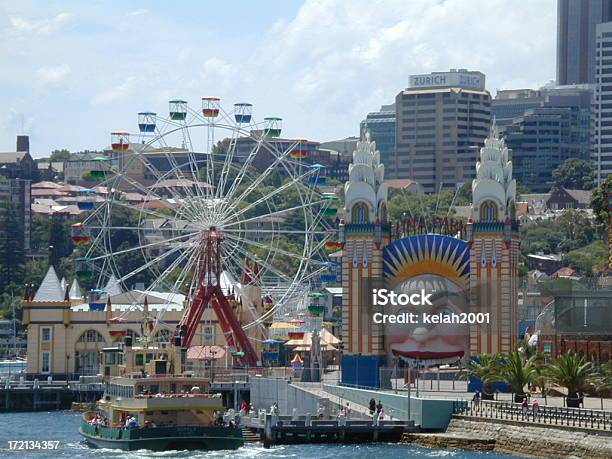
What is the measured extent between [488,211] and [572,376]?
70.1 feet

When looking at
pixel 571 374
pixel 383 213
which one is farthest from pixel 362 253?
pixel 571 374

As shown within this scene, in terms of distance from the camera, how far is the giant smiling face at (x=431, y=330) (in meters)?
119

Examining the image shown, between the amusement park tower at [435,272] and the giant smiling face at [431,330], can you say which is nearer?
the amusement park tower at [435,272]

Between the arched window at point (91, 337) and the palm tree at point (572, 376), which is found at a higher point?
the arched window at point (91, 337)

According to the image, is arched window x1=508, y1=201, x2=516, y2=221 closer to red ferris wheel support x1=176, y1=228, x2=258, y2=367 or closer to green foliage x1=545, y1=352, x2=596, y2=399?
red ferris wheel support x1=176, y1=228, x2=258, y2=367

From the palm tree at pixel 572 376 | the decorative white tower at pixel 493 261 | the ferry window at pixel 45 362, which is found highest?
the decorative white tower at pixel 493 261

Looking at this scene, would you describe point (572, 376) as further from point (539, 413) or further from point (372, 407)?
point (372, 407)

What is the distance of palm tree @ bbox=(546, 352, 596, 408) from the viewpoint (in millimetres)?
98625

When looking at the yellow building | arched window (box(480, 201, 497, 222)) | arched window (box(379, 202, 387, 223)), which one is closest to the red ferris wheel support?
arched window (box(379, 202, 387, 223))

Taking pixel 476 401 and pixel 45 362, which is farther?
pixel 45 362

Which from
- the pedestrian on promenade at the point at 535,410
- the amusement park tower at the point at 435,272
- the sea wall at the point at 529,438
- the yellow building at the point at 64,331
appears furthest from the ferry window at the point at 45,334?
the pedestrian on promenade at the point at 535,410

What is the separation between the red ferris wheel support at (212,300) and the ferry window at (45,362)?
17.0 metres

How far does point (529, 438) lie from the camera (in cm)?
9281

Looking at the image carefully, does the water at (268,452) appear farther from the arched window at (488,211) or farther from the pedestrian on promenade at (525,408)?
the arched window at (488,211)
